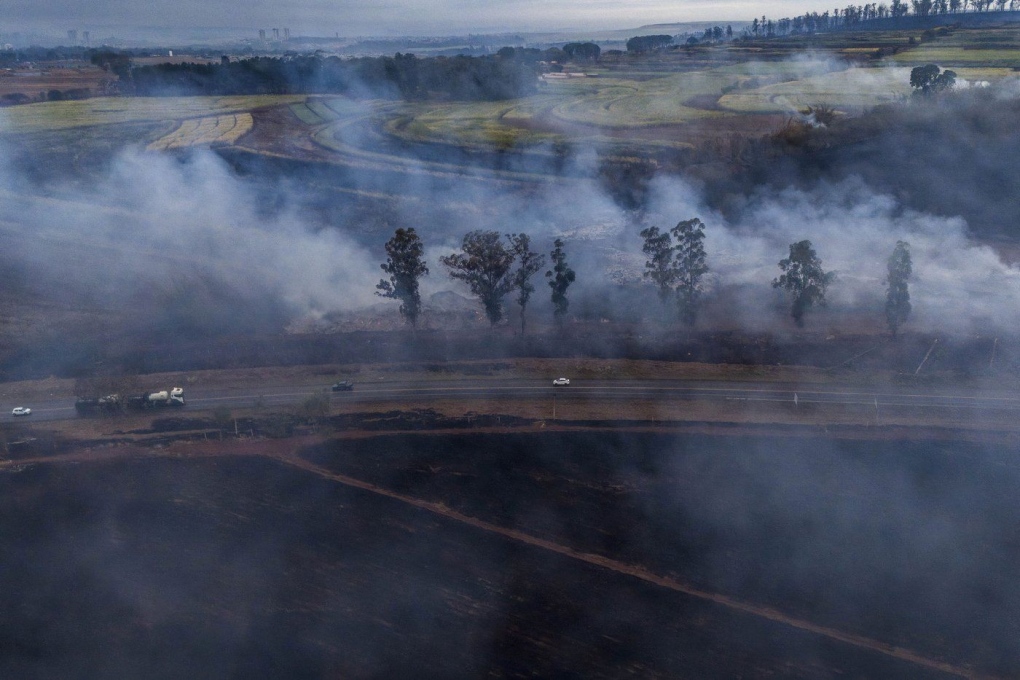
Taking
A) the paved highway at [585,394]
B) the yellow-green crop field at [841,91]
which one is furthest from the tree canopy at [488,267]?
the yellow-green crop field at [841,91]

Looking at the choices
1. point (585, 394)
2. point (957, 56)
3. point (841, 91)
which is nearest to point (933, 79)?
point (841, 91)

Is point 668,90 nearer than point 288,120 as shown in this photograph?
No

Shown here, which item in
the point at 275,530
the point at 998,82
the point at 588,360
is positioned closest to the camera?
the point at 275,530

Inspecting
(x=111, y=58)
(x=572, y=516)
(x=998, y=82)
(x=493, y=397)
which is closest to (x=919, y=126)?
(x=998, y=82)

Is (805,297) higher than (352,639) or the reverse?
higher

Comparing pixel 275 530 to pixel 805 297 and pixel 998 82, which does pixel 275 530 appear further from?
pixel 998 82

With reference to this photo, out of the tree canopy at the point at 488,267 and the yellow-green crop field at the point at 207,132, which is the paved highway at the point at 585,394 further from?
the yellow-green crop field at the point at 207,132

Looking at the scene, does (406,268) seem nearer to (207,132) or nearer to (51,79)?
(207,132)

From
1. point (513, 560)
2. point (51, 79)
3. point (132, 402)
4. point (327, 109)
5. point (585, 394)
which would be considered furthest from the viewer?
point (327, 109)
